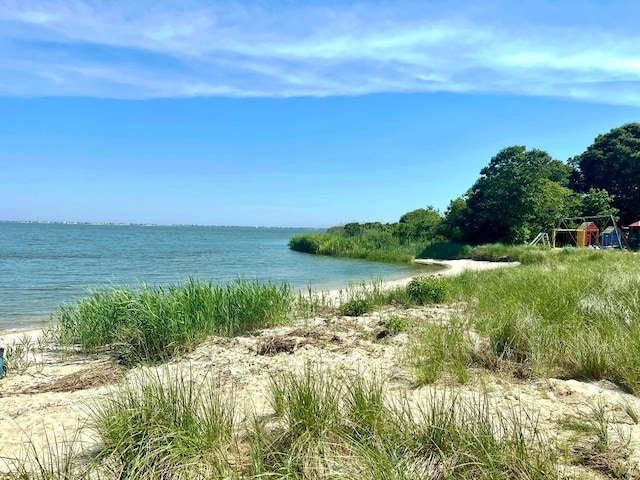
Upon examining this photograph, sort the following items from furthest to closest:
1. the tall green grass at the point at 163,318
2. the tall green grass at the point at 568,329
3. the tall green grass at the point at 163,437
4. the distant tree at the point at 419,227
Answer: the distant tree at the point at 419,227
the tall green grass at the point at 163,318
the tall green grass at the point at 568,329
the tall green grass at the point at 163,437

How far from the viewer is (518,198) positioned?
3061 cm

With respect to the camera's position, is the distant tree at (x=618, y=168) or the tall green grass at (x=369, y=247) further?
the distant tree at (x=618, y=168)

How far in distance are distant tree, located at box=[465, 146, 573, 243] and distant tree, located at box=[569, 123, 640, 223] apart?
6.52m

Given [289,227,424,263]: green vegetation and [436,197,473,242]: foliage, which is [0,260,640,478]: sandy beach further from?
[436,197,473,242]: foliage

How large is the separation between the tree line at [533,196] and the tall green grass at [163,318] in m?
26.8

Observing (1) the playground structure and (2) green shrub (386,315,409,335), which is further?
(1) the playground structure

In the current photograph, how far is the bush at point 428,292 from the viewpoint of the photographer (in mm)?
10320

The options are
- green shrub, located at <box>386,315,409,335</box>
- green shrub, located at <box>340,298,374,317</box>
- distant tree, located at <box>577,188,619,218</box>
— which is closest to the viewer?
green shrub, located at <box>386,315,409,335</box>

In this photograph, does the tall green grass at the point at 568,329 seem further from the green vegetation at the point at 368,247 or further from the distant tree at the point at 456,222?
the distant tree at the point at 456,222

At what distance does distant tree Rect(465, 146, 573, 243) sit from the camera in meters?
30.7

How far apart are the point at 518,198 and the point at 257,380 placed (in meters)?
29.8

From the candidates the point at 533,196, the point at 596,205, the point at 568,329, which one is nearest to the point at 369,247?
the point at 533,196

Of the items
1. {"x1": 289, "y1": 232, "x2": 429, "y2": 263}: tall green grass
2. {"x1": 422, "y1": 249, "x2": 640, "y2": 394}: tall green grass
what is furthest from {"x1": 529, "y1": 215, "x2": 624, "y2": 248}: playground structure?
{"x1": 422, "y1": 249, "x2": 640, "y2": 394}: tall green grass

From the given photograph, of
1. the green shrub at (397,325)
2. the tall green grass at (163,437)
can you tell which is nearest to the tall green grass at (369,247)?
the green shrub at (397,325)
